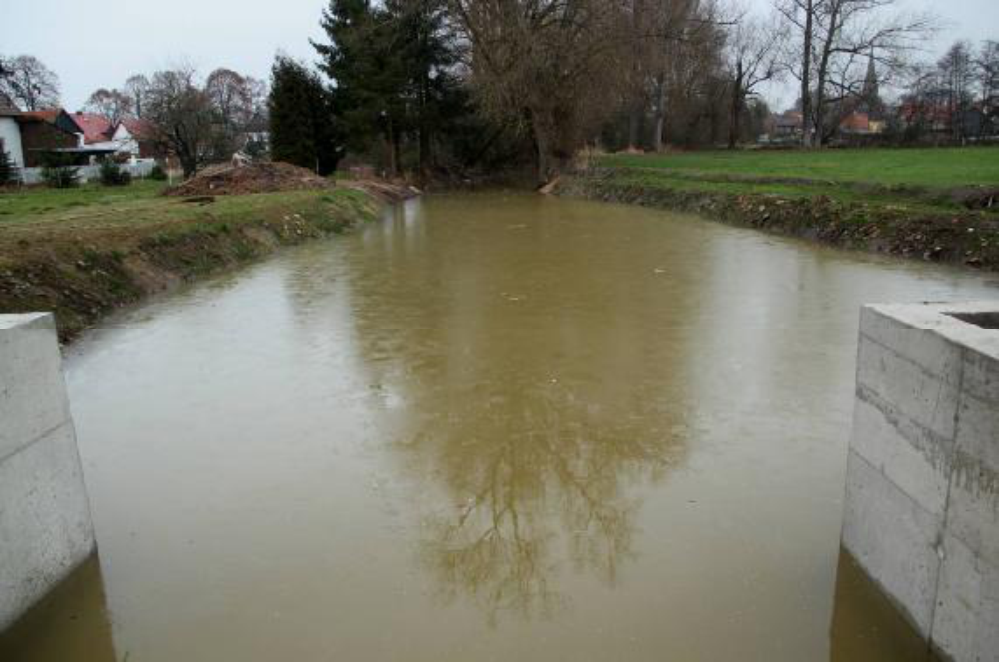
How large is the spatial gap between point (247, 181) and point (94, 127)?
49298 millimetres

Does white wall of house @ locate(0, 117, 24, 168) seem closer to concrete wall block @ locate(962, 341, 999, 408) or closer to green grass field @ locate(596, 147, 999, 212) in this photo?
green grass field @ locate(596, 147, 999, 212)

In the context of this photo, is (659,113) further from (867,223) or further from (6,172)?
(6,172)

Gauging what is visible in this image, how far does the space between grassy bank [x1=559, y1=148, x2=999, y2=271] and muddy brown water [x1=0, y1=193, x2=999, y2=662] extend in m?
3.05

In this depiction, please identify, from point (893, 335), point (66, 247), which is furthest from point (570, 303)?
point (66, 247)

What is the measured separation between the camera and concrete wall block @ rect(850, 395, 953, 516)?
2.90m

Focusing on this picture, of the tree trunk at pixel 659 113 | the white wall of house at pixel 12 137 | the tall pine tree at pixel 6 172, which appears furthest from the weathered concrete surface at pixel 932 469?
the tree trunk at pixel 659 113

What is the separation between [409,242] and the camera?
16.9 meters

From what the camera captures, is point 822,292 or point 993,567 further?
point 822,292

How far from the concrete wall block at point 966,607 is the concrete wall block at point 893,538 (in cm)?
8

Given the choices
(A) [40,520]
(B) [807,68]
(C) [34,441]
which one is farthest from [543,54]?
(A) [40,520]

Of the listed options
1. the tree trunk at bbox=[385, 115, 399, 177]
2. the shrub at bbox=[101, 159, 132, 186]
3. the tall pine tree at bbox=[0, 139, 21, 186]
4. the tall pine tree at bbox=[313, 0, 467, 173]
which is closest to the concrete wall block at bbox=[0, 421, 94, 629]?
the shrub at bbox=[101, 159, 132, 186]

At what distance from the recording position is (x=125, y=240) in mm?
11984

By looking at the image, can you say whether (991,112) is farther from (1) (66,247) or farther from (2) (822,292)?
(1) (66,247)

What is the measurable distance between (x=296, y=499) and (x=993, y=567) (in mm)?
3580
